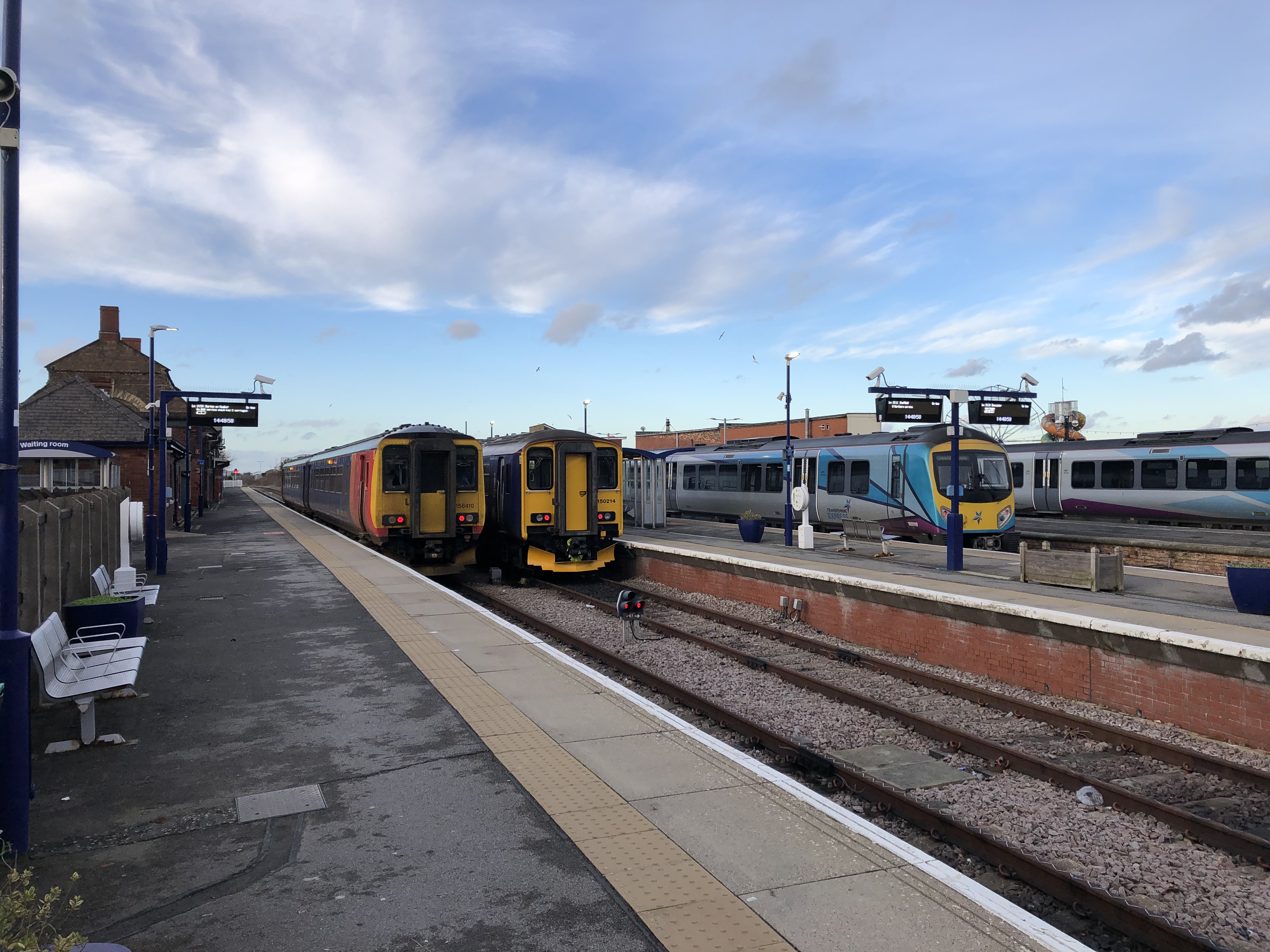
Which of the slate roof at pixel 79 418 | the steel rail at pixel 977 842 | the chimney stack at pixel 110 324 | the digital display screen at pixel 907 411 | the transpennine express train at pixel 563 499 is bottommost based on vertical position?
the steel rail at pixel 977 842

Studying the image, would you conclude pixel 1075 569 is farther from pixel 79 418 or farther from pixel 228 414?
pixel 79 418

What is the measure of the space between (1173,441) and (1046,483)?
422 cm

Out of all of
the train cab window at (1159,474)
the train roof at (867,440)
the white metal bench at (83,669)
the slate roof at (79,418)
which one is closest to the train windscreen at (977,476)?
the train roof at (867,440)

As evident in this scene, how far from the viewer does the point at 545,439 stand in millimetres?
17609

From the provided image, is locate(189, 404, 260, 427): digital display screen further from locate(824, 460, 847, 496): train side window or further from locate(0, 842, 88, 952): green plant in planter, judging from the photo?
locate(0, 842, 88, 952): green plant in planter

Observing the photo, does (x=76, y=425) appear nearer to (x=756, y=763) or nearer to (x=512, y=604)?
(x=512, y=604)

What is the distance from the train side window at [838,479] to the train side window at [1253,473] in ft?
33.2

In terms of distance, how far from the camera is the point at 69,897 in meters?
3.87

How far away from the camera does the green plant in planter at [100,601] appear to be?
816cm

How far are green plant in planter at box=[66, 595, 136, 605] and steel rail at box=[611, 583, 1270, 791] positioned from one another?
8561mm

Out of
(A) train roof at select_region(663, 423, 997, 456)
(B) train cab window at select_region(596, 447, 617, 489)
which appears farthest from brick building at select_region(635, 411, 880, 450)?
(B) train cab window at select_region(596, 447, 617, 489)

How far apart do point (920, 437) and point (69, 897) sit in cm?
1845

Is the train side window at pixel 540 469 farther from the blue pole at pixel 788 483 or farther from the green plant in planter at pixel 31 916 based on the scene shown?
the green plant in planter at pixel 31 916

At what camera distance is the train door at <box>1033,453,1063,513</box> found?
2688 cm
